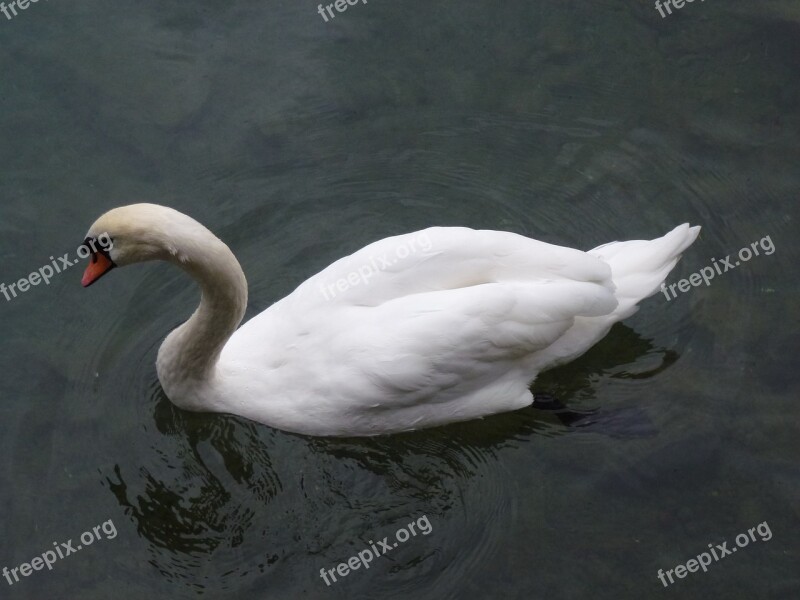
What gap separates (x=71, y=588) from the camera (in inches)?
288

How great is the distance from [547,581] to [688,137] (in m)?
4.00

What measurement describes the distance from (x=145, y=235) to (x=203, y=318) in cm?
83

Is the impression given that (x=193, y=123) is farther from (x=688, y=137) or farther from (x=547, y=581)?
(x=547, y=581)

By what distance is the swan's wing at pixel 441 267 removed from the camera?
7301 mm

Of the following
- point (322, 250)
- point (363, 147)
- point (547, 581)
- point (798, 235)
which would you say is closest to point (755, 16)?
point (798, 235)
